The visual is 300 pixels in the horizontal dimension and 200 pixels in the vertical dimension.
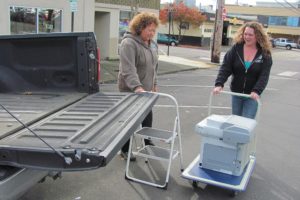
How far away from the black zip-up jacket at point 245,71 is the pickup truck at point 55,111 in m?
1.44

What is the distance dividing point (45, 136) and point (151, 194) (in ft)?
6.63

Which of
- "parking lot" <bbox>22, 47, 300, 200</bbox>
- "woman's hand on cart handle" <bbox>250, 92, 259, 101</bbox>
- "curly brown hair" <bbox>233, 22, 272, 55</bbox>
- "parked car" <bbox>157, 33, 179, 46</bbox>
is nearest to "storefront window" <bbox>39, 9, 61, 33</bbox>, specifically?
"parking lot" <bbox>22, 47, 300, 200</bbox>

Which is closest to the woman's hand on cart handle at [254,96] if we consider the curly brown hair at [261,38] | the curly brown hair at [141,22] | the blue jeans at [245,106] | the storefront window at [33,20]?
the blue jeans at [245,106]

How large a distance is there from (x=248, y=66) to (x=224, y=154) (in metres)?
1.28

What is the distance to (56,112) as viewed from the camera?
3.64 metres

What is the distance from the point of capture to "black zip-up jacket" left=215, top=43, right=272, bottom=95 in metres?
5.16

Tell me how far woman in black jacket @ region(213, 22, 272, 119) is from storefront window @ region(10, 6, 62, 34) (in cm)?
1085

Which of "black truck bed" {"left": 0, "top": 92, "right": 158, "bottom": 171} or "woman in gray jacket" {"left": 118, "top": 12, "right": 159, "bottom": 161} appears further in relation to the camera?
"woman in gray jacket" {"left": 118, "top": 12, "right": 159, "bottom": 161}

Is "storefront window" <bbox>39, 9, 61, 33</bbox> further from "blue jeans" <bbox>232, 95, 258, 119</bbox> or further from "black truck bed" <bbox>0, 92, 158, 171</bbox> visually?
"black truck bed" <bbox>0, 92, 158, 171</bbox>

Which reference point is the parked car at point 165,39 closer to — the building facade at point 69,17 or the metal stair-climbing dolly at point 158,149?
the building facade at point 69,17

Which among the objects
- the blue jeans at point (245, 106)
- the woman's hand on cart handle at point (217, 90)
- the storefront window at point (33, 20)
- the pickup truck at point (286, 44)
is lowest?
the pickup truck at point (286, 44)

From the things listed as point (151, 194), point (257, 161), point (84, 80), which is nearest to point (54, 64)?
point (84, 80)

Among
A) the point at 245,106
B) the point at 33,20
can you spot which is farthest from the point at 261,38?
the point at 33,20

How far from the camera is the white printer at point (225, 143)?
4.41m
